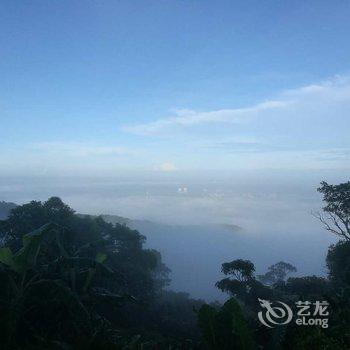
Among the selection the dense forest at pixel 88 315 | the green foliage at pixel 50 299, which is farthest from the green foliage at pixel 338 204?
the green foliage at pixel 50 299

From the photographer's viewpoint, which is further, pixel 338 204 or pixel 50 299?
pixel 338 204

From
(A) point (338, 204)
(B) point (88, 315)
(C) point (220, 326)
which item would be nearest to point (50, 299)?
(B) point (88, 315)

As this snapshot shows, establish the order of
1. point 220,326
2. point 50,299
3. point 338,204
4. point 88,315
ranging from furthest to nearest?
point 338,204
point 50,299
point 88,315
point 220,326

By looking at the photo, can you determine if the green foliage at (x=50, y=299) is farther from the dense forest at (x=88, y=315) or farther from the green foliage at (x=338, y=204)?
the green foliage at (x=338, y=204)

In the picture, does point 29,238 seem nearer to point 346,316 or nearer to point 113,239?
point 346,316

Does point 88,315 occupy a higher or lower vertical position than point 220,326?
lower

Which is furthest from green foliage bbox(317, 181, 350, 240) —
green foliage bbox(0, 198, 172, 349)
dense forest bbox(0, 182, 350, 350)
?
green foliage bbox(0, 198, 172, 349)

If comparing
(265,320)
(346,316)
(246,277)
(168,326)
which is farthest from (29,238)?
(246,277)

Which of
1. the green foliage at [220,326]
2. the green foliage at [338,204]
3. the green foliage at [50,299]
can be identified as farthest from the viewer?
the green foliage at [338,204]

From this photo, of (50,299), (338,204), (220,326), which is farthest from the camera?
(338,204)

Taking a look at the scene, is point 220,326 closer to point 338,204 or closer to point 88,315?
point 88,315

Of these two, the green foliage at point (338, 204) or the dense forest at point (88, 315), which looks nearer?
the dense forest at point (88, 315)
